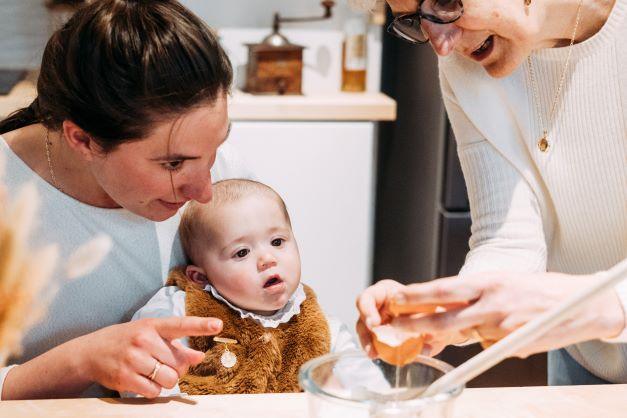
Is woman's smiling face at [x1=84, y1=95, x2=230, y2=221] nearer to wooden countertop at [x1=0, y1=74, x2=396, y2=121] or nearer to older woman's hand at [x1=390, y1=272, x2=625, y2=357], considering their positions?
older woman's hand at [x1=390, y1=272, x2=625, y2=357]

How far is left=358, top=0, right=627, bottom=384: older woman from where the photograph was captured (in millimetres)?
1189

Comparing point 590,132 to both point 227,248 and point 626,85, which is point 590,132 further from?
point 227,248

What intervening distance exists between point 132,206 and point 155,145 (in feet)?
0.46

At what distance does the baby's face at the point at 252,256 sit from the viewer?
151cm

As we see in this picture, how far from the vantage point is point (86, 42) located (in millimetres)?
1194

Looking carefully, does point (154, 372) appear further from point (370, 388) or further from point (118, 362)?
point (370, 388)

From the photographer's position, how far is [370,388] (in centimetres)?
82

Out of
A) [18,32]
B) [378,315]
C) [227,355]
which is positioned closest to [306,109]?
[18,32]

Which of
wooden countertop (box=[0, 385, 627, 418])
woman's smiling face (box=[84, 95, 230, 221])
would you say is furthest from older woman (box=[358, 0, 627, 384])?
woman's smiling face (box=[84, 95, 230, 221])

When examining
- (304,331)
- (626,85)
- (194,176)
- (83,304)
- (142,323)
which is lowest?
(304,331)

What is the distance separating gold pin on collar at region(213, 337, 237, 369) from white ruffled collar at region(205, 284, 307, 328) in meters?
0.07

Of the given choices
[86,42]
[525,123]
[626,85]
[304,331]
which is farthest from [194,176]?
[626,85]

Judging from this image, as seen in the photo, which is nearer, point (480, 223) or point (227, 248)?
point (480, 223)

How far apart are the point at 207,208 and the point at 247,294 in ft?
0.63
